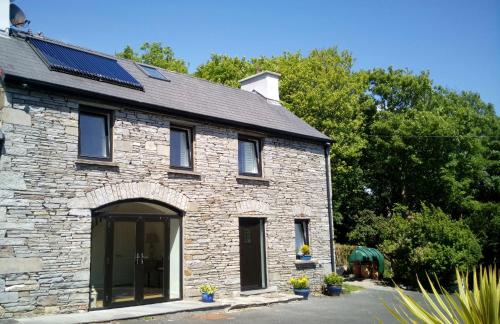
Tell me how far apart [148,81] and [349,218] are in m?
20.4

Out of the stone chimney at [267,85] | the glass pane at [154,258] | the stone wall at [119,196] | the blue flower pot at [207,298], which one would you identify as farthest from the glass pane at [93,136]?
the stone chimney at [267,85]

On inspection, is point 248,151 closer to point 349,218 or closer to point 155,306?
point 155,306

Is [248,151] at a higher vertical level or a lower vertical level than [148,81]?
lower

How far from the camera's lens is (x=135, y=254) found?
1205cm

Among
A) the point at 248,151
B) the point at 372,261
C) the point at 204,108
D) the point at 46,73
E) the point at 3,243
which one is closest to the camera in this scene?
the point at 3,243

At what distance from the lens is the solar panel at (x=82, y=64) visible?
12.0 metres

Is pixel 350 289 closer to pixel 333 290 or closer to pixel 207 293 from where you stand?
pixel 333 290

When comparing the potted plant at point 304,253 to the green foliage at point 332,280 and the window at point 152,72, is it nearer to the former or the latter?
the green foliage at point 332,280

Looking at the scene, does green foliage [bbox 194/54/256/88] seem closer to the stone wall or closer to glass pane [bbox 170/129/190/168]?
the stone wall

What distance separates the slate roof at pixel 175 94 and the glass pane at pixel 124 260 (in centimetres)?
342

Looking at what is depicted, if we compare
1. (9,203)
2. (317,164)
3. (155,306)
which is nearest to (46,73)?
(9,203)

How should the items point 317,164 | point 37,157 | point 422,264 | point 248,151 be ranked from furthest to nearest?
point 422,264 → point 317,164 → point 248,151 → point 37,157

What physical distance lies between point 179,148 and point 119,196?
2671 mm

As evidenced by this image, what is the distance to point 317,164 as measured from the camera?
17.6m
